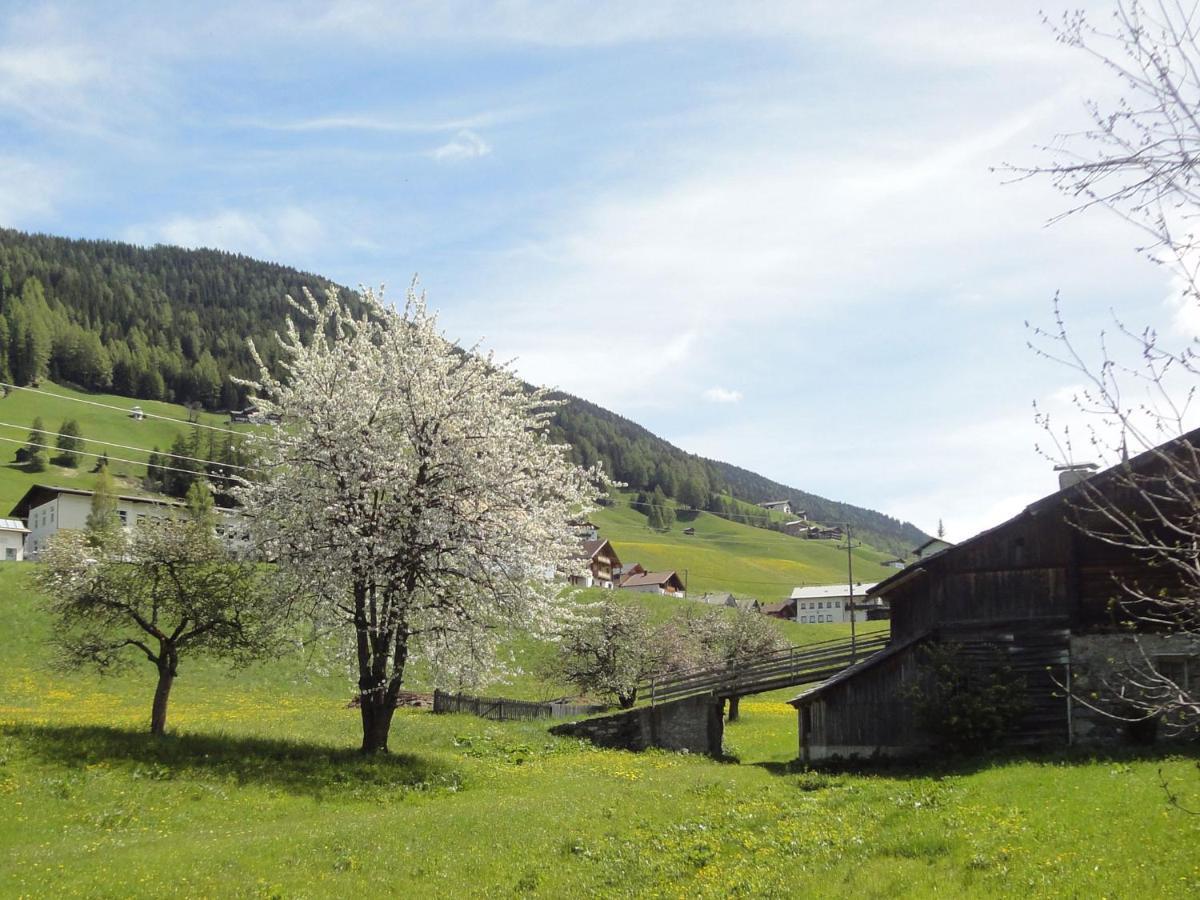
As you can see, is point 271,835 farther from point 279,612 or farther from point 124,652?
point 124,652

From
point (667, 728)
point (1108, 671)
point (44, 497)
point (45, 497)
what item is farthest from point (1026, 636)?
point (44, 497)

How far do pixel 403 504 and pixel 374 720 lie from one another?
690 cm

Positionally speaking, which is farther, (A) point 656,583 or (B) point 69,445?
(B) point 69,445

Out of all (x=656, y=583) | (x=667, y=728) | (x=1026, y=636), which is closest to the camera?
(x=1026, y=636)

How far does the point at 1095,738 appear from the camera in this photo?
27.1 meters

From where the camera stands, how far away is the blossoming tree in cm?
2855

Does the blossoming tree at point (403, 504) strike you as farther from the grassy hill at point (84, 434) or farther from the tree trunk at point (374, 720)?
the grassy hill at point (84, 434)

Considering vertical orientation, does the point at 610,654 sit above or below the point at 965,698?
below

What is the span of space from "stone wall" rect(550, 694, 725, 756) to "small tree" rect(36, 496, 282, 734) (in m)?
16.3

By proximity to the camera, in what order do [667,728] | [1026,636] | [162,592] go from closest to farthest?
[1026,636]
[162,592]
[667,728]

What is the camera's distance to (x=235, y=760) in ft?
86.8

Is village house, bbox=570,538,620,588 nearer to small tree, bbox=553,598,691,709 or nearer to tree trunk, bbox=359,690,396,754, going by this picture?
small tree, bbox=553,598,691,709

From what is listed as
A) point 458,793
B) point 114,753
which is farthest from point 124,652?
point 458,793

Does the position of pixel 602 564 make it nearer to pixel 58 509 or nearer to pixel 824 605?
pixel 824 605
